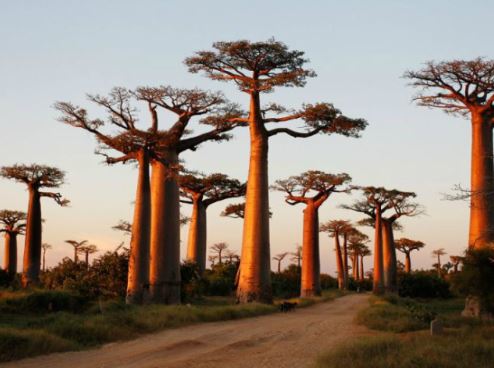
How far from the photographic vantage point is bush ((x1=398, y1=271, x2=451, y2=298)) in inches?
1455

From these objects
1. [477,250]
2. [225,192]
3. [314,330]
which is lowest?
[314,330]

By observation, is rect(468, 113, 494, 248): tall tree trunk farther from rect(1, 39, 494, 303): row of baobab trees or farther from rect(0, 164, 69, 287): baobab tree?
rect(0, 164, 69, 287): baobab tree

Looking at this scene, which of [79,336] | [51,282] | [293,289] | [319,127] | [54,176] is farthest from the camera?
[293,289]

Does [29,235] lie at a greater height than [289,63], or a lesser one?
lesser

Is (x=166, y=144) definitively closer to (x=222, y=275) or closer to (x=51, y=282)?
(x=51, y=282)

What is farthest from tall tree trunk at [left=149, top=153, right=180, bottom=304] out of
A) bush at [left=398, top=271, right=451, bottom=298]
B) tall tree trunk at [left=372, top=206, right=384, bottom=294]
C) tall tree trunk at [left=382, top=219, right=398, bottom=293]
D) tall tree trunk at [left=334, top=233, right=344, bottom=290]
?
tall tree trunk at [left=334, top=233, right=344, bottom=290]

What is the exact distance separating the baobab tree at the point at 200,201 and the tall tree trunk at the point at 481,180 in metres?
15.5

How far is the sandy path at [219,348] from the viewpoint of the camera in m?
8.19

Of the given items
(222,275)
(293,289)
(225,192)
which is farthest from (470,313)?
(293,289)

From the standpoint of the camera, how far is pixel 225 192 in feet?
105

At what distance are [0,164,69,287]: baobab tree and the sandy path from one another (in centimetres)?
1591

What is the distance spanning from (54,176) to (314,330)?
1824cm

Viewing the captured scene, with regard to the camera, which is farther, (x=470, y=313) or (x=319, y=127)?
(x=319, y=127)

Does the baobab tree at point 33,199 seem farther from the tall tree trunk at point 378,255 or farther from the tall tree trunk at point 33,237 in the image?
the tall tree trunk at point 378,255
